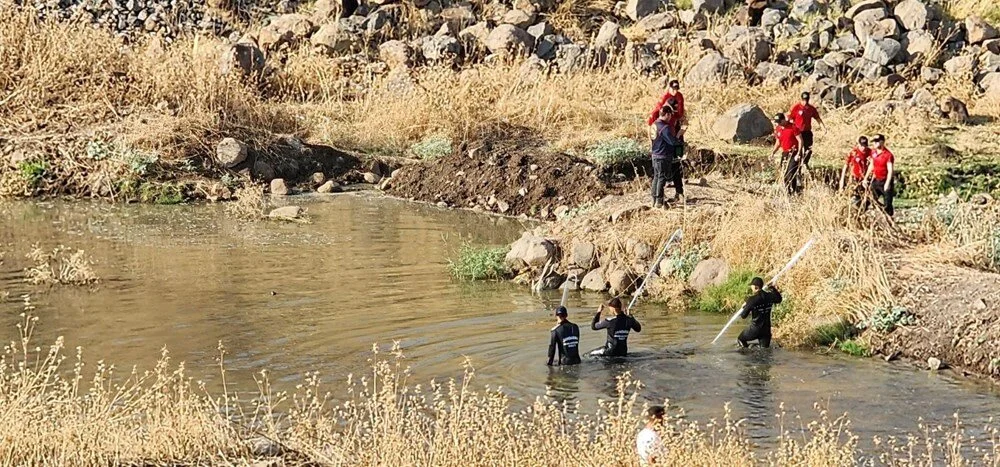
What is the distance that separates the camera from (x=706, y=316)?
17516 millimetres

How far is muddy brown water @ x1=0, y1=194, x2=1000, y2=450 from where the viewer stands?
46.1 feet

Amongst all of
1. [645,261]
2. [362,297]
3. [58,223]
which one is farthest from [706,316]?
[58,223]

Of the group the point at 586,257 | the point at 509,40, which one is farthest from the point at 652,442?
the point at 509,40

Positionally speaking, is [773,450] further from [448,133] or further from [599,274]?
[448,133]

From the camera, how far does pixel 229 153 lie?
1046 inches

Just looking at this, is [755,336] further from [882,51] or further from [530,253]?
[882,51]

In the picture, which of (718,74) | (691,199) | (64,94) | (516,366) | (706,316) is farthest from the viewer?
(718,74)

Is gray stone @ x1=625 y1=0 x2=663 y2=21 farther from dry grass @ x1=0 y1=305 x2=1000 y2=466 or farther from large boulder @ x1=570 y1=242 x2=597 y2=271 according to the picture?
dry grass @ x1=0 y1=305 x2=1000 y2=466

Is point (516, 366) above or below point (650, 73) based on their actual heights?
below

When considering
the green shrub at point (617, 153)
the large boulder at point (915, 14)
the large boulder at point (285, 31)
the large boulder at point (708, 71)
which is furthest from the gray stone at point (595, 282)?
the large boulder at point (915, 14)

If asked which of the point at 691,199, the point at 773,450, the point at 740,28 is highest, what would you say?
the point at 740,28

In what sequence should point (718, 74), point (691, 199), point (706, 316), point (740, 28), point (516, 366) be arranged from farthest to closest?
point (740, 28)
point (718, 74)
point (691, 199)
point (706, 316)
point (516, 366)

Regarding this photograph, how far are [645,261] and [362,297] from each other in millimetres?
3614

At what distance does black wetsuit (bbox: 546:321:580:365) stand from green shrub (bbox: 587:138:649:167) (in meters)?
10.7
